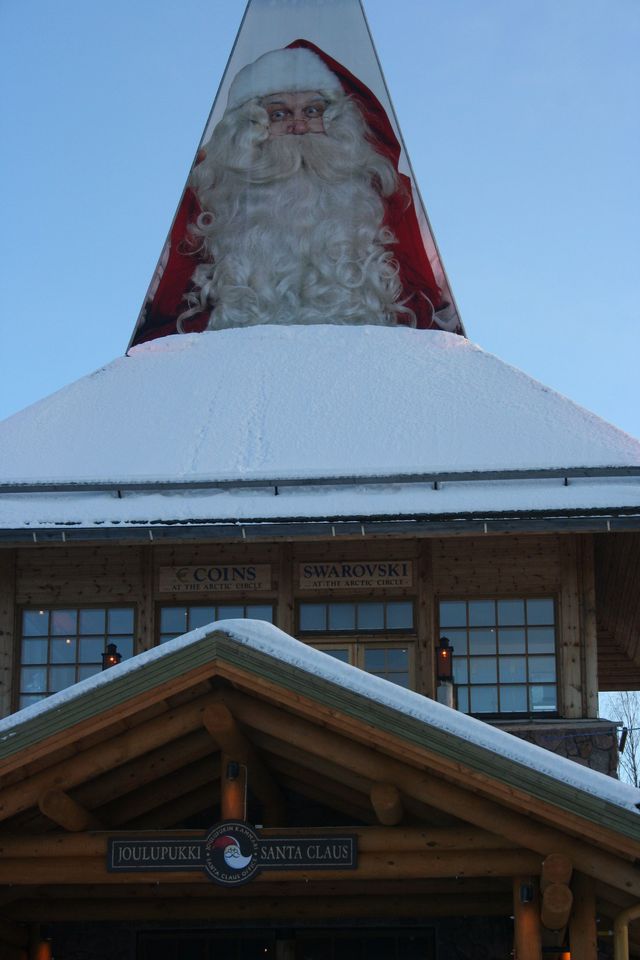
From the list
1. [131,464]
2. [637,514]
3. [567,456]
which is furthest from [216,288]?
[637,514]

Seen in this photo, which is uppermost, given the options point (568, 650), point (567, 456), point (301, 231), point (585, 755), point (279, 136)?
point (279, 136)

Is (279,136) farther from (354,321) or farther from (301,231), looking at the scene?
(354,321)

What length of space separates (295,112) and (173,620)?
27.9 feet

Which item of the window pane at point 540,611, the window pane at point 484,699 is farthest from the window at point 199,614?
the window pane at point 540,611

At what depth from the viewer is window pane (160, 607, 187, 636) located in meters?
15.2

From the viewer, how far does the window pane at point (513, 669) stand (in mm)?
14914

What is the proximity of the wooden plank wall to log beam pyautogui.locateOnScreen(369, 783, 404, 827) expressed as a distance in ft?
14.4

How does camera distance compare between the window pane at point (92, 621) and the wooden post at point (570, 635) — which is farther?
the window pane at point (92, 621)

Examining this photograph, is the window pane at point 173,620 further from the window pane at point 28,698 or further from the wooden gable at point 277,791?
the wooden gable at point 277,791

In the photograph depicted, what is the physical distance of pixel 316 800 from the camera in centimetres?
1212

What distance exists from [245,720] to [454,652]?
4.71 meters

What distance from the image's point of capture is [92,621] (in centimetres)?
1530

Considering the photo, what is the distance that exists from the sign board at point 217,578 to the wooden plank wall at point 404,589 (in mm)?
58

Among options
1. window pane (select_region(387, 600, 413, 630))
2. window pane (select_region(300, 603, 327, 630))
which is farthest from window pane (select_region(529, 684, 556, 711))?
window pane (select_region(300, 603, 327, 630))
